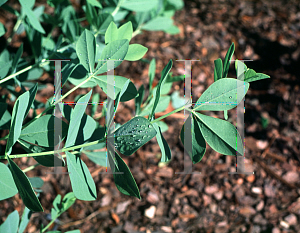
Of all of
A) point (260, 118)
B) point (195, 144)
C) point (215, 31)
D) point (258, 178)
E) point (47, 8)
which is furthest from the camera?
point (215, 31)

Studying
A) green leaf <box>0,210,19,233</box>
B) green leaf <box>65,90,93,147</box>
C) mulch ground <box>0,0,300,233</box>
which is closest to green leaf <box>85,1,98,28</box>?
green leaf <box>65,90,93,147</box>

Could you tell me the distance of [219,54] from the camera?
72.6 inches

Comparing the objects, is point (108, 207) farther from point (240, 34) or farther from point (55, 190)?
point (240, 34)

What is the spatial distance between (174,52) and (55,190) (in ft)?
3.81

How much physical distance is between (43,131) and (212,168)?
1132 millimetres

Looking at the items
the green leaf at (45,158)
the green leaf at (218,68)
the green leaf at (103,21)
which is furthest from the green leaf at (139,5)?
the green leaf at (45,158)

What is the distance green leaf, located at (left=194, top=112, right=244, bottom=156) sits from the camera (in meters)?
0.53

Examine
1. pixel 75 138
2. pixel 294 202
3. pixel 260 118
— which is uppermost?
pixel 75 138

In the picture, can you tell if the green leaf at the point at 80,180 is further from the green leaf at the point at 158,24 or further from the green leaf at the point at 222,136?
the green leaf at the point at 158,24

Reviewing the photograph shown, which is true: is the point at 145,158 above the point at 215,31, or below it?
below

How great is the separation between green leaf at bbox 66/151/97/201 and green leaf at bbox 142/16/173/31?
71cm

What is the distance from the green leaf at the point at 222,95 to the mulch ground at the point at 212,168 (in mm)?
1002

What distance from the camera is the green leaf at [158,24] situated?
112 centimetres

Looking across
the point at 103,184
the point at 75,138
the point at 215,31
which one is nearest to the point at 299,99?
the point at 215,31
